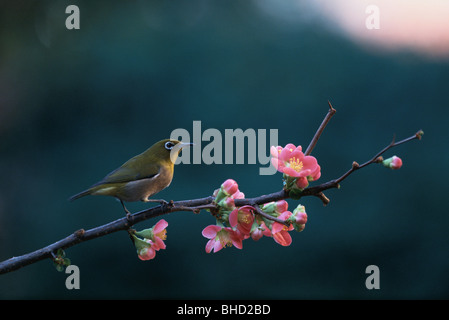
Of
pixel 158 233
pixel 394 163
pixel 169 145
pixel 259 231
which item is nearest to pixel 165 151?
pixel 169 145

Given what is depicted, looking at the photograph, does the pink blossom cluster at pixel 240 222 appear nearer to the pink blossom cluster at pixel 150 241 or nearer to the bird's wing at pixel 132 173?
the pink blossom cluster at pixel 150 241

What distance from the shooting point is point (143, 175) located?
116 cm

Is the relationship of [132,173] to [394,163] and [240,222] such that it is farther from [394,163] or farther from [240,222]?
[394,163]

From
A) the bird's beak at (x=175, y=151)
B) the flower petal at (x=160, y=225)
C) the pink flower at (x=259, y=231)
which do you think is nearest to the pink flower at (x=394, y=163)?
the pink flower at (x=259, y=231)

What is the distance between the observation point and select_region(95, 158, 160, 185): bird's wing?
1.13 metres

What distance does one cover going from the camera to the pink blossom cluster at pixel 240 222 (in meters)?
0.78

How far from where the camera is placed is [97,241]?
3.44 meters

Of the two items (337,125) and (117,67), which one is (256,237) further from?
(117,67)

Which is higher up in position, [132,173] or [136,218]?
[132,173]

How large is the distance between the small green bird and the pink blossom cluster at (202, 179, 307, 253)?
1.01 feet

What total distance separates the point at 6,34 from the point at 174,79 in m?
1.51

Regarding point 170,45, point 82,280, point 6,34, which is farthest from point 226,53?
point 82,280

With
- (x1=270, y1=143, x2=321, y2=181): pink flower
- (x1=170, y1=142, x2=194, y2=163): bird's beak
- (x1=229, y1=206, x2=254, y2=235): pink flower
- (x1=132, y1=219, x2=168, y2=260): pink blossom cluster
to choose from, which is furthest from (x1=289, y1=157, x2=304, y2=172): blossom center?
(x1=170, y1=142, x2=194, y2=163): bird's beak

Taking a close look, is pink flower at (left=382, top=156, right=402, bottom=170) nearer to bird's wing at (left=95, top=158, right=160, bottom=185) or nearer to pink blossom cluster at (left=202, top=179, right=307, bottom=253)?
pink blossom cluster at (left=202, top=179, right=307, bottom=253)
